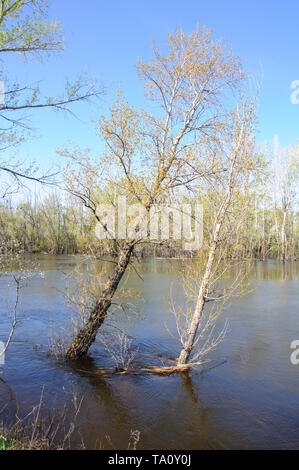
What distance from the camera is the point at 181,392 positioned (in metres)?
6.89

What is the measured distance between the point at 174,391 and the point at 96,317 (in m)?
2.44

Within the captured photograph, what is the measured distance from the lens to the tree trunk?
8250 mm

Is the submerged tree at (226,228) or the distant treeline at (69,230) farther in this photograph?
the distant treeline at (69,230)

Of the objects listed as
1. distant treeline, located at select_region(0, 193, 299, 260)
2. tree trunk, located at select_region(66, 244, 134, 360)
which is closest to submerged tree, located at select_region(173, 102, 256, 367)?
tree trunk, located at select_region(66, 244, 134, 360)

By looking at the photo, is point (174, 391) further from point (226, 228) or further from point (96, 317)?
point (226, 228)

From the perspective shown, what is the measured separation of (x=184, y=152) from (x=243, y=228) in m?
2.33

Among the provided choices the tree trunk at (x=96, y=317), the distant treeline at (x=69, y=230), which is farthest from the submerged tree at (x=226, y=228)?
the distant treeline at (x=69, y=230)

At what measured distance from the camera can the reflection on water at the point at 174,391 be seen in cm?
545

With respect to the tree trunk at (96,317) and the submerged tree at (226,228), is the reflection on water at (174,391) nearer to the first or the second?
the tree trunk at (96,317)

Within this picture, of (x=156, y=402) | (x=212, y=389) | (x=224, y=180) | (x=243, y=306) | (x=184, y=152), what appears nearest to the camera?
(x=156, y=402)

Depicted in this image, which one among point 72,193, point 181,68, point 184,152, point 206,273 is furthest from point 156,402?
point 181,68

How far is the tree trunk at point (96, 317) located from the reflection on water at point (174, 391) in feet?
1.29

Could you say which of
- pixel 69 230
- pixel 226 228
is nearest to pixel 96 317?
pixel 226 228
